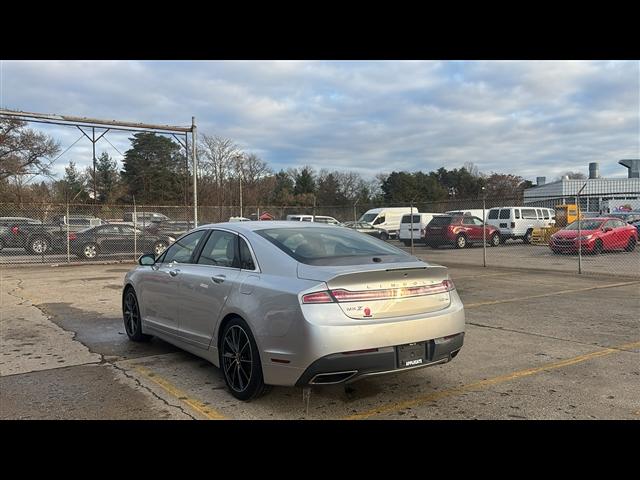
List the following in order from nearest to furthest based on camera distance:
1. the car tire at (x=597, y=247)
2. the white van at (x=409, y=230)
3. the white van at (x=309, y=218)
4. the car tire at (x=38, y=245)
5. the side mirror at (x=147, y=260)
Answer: the side mirror at (x=147, y=260), the car tire at (x=597, y=247), the car tire at (x=38, y=245), the white van at (x=309, y=218), the white van at (x=409, y=230)

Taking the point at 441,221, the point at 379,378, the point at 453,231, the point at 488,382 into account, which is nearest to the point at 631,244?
the point at 453,231

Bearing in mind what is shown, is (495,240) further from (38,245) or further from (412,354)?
(412,354)

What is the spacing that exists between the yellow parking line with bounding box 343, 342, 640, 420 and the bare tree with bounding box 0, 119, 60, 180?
150 ft

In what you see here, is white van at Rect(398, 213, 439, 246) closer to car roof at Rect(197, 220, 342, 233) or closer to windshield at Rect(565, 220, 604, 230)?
windshield at Rect(565, 220, 604, 230)

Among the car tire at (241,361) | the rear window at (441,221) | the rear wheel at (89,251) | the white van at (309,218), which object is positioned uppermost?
the white van at (309,218)

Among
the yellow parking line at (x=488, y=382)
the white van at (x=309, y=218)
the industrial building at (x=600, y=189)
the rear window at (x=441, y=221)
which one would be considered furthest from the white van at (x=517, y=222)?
the yellow parking line at (x=488, y=382)

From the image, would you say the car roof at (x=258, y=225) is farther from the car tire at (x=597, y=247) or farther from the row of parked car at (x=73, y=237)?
the car tire at (x=597, y=247)

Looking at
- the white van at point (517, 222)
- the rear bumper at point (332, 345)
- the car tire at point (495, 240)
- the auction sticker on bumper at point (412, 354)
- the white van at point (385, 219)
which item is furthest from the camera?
the white van at point (385, 219)

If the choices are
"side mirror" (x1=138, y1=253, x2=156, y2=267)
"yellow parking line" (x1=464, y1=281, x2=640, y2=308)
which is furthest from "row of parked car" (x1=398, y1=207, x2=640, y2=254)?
"side mirror" (x1=138, y1=253, x2=156, y2=267)

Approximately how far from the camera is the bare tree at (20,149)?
4262cm

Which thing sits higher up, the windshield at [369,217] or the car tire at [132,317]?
the windshield at [369,217]

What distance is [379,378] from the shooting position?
503cm

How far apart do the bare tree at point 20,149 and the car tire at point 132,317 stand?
137 feet

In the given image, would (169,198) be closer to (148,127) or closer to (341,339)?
(148,127)
